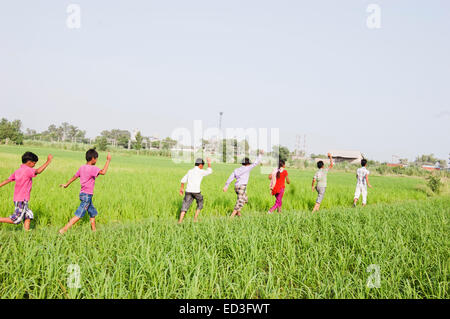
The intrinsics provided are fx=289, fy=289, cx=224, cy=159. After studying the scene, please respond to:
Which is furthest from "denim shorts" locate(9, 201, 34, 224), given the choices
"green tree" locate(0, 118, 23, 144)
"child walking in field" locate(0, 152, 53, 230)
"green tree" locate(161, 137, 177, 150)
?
"green tree" locate(161, 137, 177, 150)

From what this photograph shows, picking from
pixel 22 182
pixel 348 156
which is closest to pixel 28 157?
pixel 22 182

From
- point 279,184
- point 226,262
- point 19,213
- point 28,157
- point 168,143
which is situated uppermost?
point 168,143

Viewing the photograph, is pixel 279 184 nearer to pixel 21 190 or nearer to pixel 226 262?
pixel 226 262

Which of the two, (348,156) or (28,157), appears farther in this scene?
(348,156)

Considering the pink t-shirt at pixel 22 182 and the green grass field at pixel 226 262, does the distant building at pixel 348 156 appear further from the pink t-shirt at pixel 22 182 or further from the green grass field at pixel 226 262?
the pink t-shirt at pixel 22 182

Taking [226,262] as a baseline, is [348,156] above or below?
above

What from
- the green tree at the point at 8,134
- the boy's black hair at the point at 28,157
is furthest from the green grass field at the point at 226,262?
the green tree at the point at 8,134

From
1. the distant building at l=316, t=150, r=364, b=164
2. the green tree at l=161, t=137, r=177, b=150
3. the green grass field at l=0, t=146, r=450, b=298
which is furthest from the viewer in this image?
the green tree at l=161, t=137, r=177, b=150

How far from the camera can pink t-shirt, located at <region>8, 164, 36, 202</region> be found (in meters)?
4.54

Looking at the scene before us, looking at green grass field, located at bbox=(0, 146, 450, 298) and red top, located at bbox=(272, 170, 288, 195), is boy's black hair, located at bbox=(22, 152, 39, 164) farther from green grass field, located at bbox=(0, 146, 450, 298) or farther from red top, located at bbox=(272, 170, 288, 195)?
red top, located at bbox=(272, 170, 288, 195)

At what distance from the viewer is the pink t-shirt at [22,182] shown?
4.54 m

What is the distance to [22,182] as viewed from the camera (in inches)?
Answer: 179
